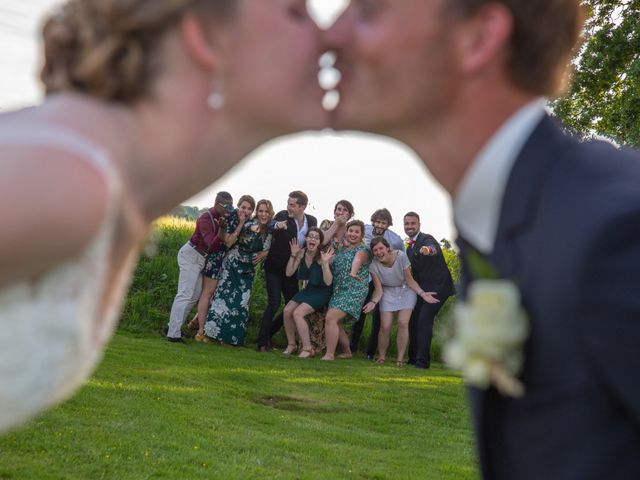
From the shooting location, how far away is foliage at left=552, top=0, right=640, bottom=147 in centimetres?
1912

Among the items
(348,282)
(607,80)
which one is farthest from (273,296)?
(607,80)

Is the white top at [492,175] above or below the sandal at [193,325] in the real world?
below

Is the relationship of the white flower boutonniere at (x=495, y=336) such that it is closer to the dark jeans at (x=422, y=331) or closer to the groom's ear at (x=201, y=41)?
the groom's ear at (x=201, y=41)

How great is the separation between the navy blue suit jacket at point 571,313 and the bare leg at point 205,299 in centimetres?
1324

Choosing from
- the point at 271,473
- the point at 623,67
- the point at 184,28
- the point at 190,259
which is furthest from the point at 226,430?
the point at 623,67

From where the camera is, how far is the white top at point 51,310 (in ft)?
7.17

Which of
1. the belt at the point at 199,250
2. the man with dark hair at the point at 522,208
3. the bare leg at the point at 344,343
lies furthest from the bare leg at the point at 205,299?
the man with dark hair at the point at 522,208

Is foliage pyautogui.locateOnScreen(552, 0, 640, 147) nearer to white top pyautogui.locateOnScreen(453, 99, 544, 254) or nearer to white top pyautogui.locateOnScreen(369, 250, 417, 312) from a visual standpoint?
white top pyautogui.locateOnScreen(369, 250, 417, 312)

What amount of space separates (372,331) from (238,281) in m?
2.64

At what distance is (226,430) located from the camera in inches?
361

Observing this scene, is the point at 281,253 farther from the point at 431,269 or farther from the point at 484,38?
the point at 484,38

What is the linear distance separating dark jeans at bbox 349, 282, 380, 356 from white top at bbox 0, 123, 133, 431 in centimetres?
1381

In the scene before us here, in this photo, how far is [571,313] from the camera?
6.62 ft

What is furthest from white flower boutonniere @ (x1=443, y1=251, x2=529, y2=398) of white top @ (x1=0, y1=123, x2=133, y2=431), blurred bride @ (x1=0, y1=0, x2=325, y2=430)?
white top @ (x1=0, y1=123, x2=133, y2=431)
